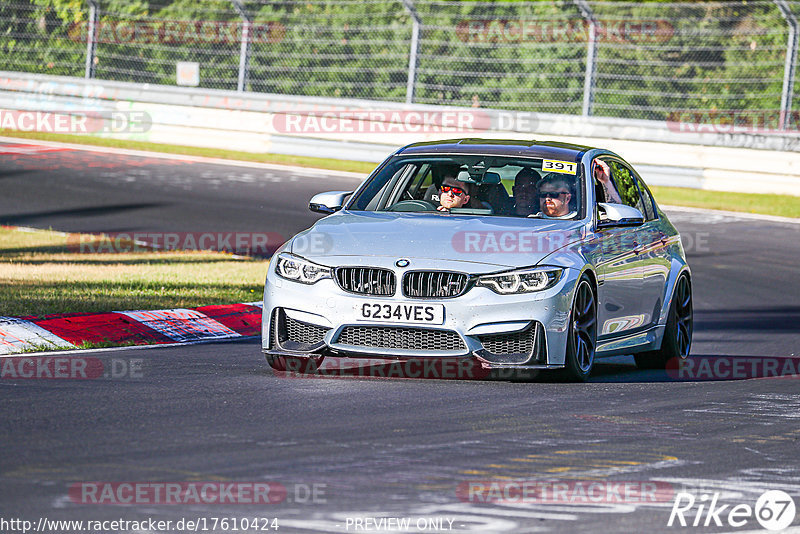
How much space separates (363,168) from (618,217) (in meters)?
16.4

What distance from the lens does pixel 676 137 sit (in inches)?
938

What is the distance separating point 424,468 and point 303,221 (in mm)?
13406

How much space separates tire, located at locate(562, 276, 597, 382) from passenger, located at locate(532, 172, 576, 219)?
623 mm

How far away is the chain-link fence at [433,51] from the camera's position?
2420 centimetres

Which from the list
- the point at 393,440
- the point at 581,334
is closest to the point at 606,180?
the point at 581,334

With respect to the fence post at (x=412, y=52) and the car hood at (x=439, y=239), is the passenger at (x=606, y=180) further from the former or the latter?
the fence post at (x=412, y=52)

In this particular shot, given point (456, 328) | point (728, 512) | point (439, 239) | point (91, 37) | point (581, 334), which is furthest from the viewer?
point (91, 37)

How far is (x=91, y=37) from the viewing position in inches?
1144

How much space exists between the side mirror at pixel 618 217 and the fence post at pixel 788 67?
14.1m

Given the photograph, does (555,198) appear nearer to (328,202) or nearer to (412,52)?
(328,202)

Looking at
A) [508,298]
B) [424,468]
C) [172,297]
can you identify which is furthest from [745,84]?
[424,468]

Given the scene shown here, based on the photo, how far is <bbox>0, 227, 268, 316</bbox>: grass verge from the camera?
12102 mm

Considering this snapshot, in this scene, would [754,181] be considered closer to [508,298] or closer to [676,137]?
[676,137]

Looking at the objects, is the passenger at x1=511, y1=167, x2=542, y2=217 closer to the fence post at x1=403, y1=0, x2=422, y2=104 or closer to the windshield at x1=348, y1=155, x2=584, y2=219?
the windshield at x1=348, y1=155, x2=584, y2=219
